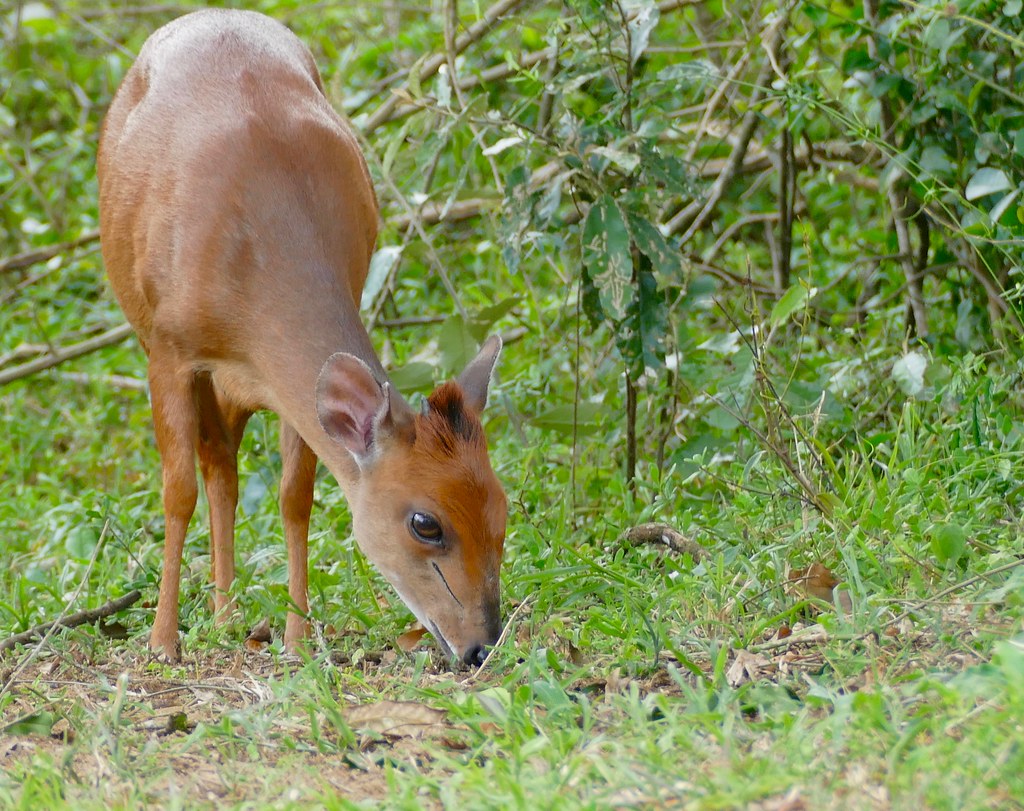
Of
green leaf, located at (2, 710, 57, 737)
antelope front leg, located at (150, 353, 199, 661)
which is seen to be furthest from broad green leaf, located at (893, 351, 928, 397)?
green leaf, located at (2, 710, 57, 737)

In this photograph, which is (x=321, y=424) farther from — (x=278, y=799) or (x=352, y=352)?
(x=278, y=799)

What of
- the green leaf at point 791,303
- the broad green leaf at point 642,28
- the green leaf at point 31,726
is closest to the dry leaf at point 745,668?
the green leaf at point 791,303

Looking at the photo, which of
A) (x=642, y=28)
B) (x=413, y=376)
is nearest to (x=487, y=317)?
(x=413, y=376)

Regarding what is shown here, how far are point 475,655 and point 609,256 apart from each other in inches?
70.4

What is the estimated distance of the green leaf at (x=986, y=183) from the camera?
203 inches

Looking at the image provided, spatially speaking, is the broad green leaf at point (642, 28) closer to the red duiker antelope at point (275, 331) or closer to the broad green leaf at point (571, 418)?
the red duiker antelope at point (275, 331)

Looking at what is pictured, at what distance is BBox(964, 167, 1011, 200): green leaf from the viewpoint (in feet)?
16.9

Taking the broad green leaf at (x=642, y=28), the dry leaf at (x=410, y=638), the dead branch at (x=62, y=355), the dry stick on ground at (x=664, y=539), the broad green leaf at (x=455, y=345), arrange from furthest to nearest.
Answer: the dead branch at (x=62, y=355) → the broad green leaf at (x=455, y=345) → the broad green leaf at (x=642, y=28) → the dry stick on ground at (x=664, y=539) → the dry leaf at (x=410, y=638)

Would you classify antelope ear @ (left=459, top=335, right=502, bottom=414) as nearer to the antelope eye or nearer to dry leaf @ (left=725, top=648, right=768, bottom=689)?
the antelope eye

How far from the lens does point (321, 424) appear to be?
14.7 ft

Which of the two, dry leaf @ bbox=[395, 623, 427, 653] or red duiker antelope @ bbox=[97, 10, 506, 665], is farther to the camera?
dry leaf @ bbox=[395, 623, 427, 653]

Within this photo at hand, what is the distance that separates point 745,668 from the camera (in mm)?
3539

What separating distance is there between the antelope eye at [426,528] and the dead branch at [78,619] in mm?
1124

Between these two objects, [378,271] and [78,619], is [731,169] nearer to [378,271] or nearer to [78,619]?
[378,271]
